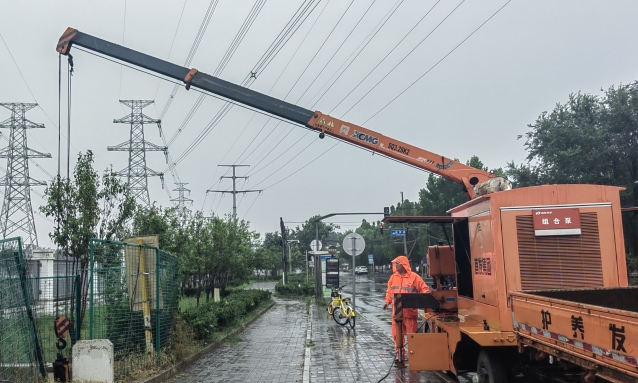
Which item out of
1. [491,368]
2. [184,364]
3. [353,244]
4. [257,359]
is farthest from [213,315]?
[491,368]

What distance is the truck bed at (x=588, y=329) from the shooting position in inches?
143

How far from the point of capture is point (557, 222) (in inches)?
274

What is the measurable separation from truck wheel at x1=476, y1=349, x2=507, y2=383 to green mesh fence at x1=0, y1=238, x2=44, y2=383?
19.4 ft

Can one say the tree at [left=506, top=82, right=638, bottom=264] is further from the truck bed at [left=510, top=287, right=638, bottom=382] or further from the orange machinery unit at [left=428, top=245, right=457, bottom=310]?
the truck bed at [left=510, top=287, right=638, bottom=382]

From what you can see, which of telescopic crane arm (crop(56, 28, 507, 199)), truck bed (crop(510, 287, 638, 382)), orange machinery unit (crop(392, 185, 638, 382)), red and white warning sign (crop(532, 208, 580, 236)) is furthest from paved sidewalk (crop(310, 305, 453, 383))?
telescopic crane arm (crop(56, 28, 507, 199))

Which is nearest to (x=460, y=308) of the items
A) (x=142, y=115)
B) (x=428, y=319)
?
(x=428, y=319)

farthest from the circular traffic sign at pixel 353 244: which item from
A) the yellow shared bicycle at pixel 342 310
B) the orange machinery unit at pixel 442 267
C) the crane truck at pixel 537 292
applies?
the crane truck at pixel 537 292

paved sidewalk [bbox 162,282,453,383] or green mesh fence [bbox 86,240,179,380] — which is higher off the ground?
green mesh fence [bbox 86,240,179,380]

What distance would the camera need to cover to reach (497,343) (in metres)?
6.47

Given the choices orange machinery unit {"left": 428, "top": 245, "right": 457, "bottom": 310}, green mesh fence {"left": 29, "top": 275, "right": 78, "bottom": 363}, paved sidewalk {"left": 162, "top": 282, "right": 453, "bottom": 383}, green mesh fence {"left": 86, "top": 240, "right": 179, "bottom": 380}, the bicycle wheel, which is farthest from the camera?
the bicycle wheel

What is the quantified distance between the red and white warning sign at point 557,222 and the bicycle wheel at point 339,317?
11.1 m

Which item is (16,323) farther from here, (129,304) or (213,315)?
(213,315)

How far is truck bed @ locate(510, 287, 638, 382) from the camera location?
11.9 feet

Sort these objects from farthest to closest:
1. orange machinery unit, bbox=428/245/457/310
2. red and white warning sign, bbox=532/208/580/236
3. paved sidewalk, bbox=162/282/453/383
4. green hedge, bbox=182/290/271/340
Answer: green hedge, bbox=182/290/271/340
orange machinery unit, bbox=428/245/457/310
paved sidewalk, bbox=162/282/453/383
red and white warning sign, bbox=532/208/580/236
